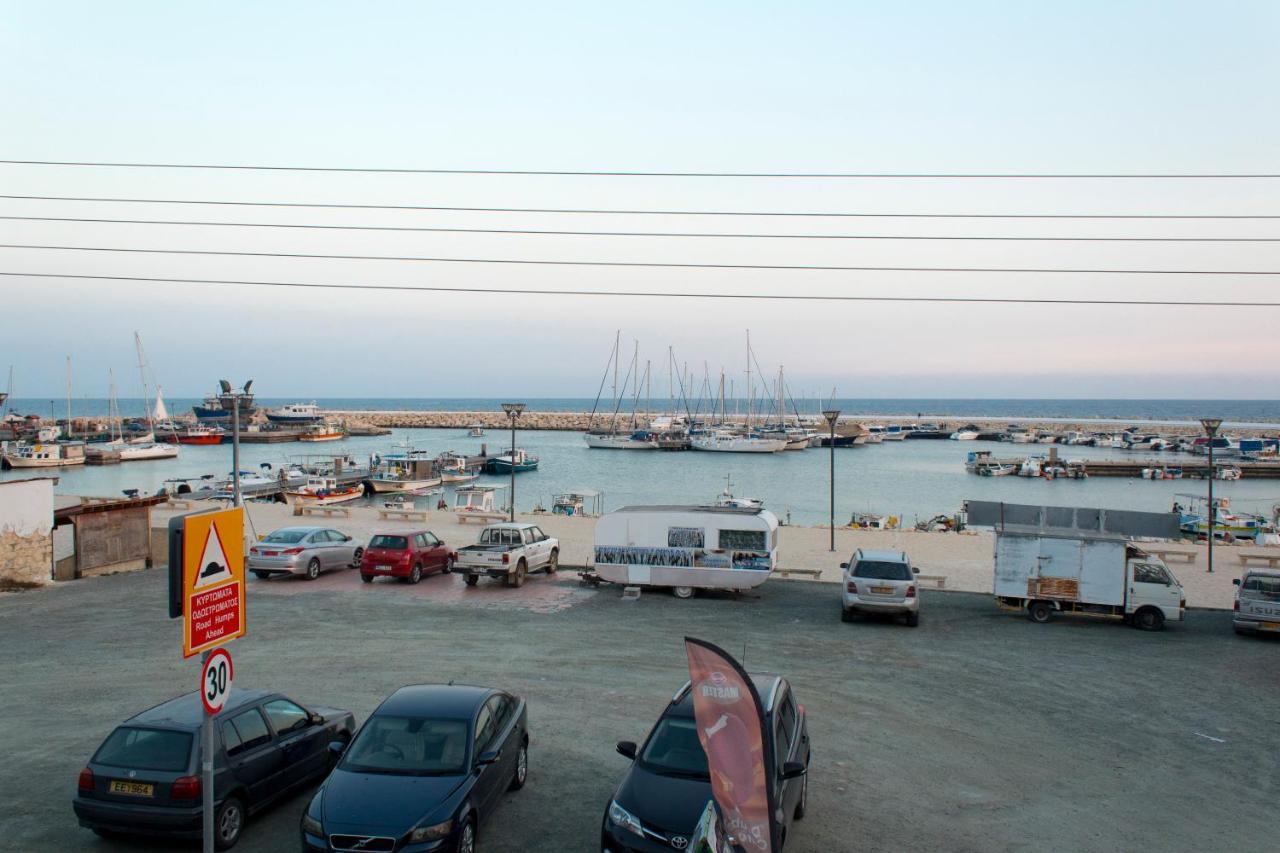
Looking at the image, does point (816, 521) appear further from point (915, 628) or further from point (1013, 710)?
point (1013, 710)

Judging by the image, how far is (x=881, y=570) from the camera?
67.6ft

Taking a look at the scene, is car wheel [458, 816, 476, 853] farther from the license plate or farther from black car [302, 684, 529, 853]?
the license plate

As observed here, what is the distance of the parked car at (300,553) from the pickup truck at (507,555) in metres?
3.60

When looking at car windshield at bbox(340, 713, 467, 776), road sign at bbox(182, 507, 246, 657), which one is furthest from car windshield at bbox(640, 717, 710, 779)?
road sign at bbox(182, 507, 246, 657)

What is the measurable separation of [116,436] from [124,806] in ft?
522

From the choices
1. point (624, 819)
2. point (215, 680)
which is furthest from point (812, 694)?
point (215, 680)

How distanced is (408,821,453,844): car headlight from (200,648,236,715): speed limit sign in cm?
199

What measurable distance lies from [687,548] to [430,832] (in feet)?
51.5

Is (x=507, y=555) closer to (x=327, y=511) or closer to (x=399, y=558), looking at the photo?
(x=399, y=558)

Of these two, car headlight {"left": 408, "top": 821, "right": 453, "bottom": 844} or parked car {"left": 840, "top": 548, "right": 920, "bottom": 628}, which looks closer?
car headlight {"left": 408, "top": 821, "right": 453, "bottom": 844}

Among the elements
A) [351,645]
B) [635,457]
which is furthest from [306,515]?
[635,457]

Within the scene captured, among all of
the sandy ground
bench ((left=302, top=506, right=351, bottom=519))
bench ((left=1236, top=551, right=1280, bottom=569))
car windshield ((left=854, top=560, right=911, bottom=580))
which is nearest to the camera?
car windshield ((left=854, top=560, right=911, bottom=580))

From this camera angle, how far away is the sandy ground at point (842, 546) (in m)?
26.7

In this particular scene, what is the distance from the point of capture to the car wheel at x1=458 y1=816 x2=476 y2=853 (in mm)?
8125
